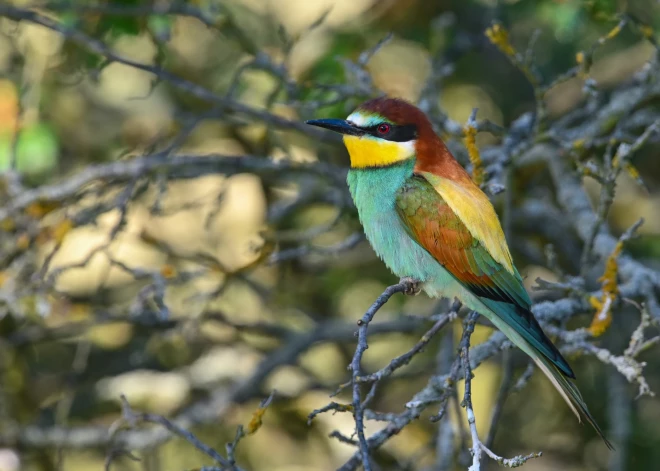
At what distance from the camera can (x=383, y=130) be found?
2570 millimetres

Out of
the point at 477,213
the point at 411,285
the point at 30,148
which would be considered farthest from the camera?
the point at 30,148

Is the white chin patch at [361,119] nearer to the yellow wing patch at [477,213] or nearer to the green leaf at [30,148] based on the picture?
the yellow wing patch at [477,213]

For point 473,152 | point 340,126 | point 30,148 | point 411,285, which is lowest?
point 30,148

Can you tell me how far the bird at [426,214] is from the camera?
7.61ft

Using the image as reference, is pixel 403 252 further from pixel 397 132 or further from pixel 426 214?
pixel 397 132

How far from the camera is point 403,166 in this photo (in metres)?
2.51

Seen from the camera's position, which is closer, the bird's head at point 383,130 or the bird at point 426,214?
the bird at point 426,214

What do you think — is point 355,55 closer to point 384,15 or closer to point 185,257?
point 384,15

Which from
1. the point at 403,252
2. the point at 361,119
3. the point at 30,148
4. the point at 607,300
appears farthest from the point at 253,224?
the point at 607,300

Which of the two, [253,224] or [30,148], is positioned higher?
[30,148]

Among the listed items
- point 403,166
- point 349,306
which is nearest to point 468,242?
point 403,166

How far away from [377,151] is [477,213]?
1.28 ft

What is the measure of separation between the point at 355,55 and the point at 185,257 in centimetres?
111

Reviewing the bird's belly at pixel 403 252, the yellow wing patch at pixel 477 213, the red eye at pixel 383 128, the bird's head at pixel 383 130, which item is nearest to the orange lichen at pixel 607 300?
the yellow wing patch at pixel 477 213
